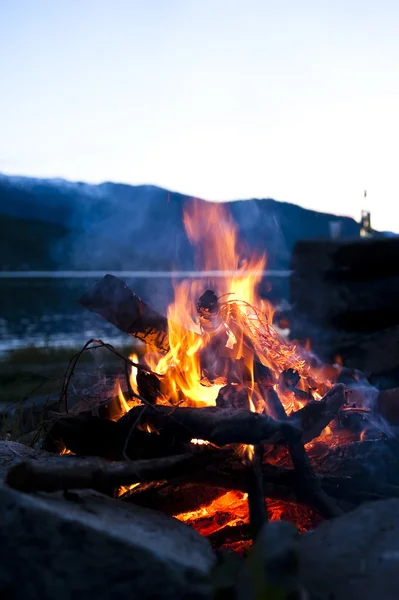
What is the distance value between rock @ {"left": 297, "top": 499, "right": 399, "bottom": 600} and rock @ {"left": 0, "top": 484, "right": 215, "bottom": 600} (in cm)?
48

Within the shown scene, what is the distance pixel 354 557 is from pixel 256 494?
3.14ft

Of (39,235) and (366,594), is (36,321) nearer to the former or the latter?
(366,594)

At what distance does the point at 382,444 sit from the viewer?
4160 millimetres

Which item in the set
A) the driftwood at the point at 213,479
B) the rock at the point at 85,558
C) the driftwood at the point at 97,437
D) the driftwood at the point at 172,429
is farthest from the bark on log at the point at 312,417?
the rock at the point at 85,558

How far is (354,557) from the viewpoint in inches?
99.7

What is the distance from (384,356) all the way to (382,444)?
7186 mm

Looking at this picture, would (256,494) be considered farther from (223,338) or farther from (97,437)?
(223,338)

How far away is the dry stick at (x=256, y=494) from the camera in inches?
129

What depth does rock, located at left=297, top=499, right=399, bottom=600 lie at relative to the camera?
2.39m

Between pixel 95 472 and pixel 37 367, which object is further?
pixel 37 367

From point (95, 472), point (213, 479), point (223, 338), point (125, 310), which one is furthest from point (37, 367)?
point (95, 472)

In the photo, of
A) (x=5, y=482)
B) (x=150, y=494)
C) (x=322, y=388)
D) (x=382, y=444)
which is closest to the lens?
(x=5, y=482)

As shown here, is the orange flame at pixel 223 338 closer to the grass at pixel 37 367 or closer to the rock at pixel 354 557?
the rock at pixel 354 557

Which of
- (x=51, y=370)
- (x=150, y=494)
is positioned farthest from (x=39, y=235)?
(x=150, y=494)
